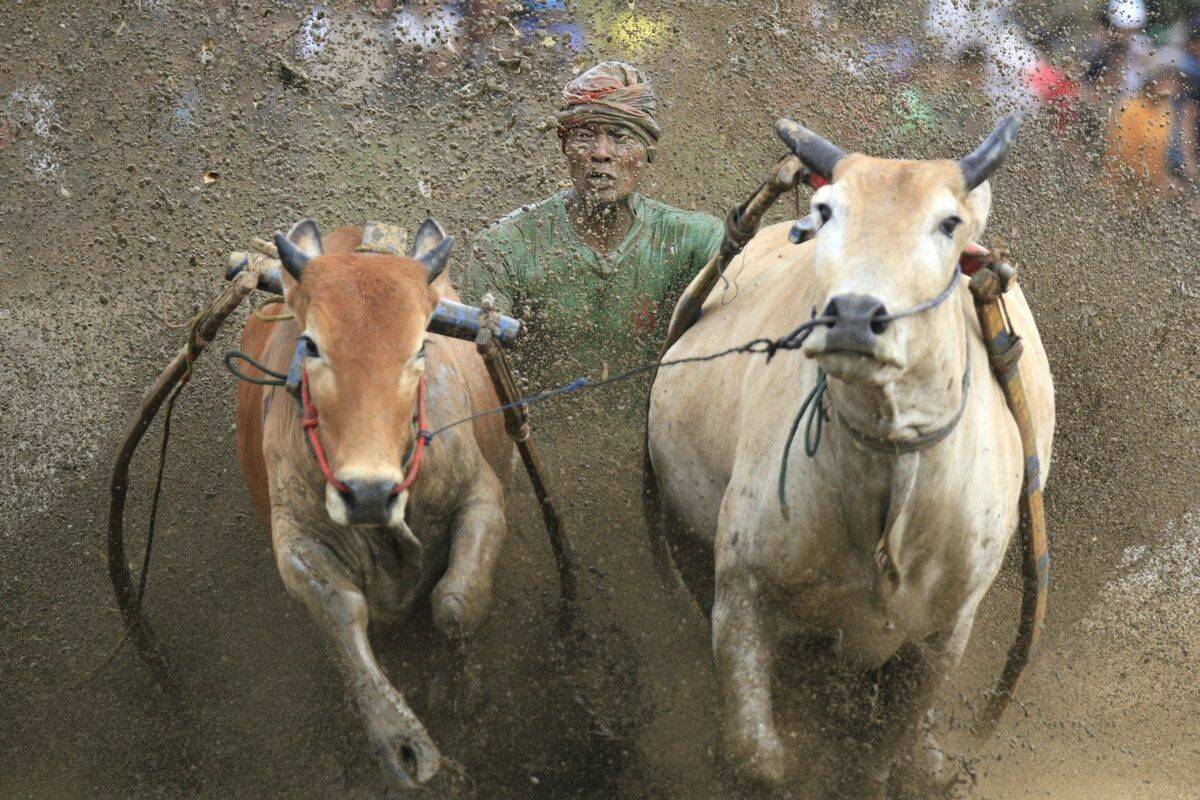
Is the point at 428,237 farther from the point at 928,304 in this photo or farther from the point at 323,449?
the point at 928,304

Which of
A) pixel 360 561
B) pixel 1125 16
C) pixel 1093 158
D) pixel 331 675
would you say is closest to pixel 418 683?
pixel 360 561

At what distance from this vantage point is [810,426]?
4.09 m

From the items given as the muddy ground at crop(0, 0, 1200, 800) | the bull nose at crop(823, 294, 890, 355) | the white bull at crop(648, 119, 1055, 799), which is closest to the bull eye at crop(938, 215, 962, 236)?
the white bull at crop(648, 119, 1055, 799)

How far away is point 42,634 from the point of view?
6.69 metres

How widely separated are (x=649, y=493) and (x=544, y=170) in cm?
294

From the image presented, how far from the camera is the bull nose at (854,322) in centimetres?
338

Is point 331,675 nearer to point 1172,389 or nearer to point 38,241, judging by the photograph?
point 38,241

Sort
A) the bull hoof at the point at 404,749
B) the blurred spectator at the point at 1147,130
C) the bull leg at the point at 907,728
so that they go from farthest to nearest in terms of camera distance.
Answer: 1. the blurred spectator at the point at 1147,130
2. the bull leg at the point at 907,728
3. the bull hoof at the point at 404,749

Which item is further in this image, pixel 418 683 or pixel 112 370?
pixel 112 370

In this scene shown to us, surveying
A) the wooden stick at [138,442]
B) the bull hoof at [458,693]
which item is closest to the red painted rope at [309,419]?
the wooden stick at [138,442]

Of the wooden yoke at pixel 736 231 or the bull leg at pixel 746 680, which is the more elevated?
the wooden yoke at pixel 736 231

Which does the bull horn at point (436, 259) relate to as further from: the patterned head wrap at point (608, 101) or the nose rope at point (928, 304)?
the patterned head wrap at point (608, 101)

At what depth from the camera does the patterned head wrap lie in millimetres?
6402

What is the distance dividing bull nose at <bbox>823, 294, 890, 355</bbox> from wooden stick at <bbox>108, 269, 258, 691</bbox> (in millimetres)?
2133
